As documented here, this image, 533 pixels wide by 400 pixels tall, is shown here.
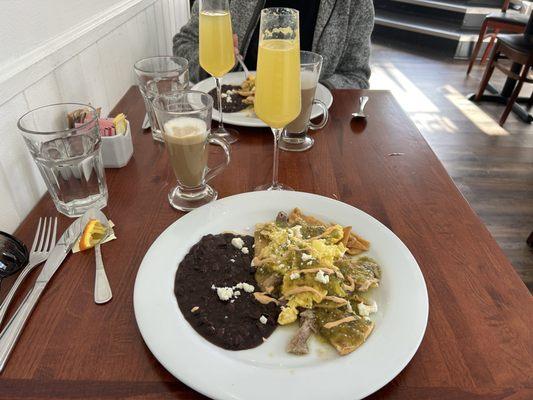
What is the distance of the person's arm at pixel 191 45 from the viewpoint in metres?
1.71

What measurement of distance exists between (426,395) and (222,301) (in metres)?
0.32

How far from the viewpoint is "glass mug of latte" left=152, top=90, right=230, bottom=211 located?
33.5 inches

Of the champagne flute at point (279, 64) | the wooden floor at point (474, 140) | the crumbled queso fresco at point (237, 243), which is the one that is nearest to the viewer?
the crumbled queso fresco at point (237, 243)

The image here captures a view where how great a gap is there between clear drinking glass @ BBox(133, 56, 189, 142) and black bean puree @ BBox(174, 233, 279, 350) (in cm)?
53

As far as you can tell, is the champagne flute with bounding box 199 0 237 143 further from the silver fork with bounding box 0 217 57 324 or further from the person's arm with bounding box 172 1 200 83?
the person's arm with bounding box 172 1 200 83

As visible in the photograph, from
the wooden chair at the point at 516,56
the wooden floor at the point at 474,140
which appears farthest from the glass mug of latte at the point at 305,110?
the wooden chair at the point at 516,56

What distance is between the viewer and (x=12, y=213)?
0.80m

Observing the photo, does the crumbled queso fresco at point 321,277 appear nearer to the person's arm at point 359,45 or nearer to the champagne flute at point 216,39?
the champagne flute at point 216,39

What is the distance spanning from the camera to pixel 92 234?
76cm

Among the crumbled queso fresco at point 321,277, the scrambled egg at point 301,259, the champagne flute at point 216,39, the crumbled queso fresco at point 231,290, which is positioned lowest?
the crumbled queso fresco at point 231,290

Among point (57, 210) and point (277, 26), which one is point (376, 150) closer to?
point (277, 26)

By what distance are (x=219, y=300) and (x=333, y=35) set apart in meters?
1.50

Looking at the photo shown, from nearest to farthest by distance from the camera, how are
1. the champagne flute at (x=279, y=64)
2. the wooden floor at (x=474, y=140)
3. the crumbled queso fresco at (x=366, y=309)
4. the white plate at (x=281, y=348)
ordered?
the white plate at (x=281, y=348) → the crumbled queso fresco at (x=366, y=309) → the champagne flute at (x=279, y=64) → the wooden floor at (x=474, y=140)

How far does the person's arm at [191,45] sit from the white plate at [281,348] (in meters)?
1.17
